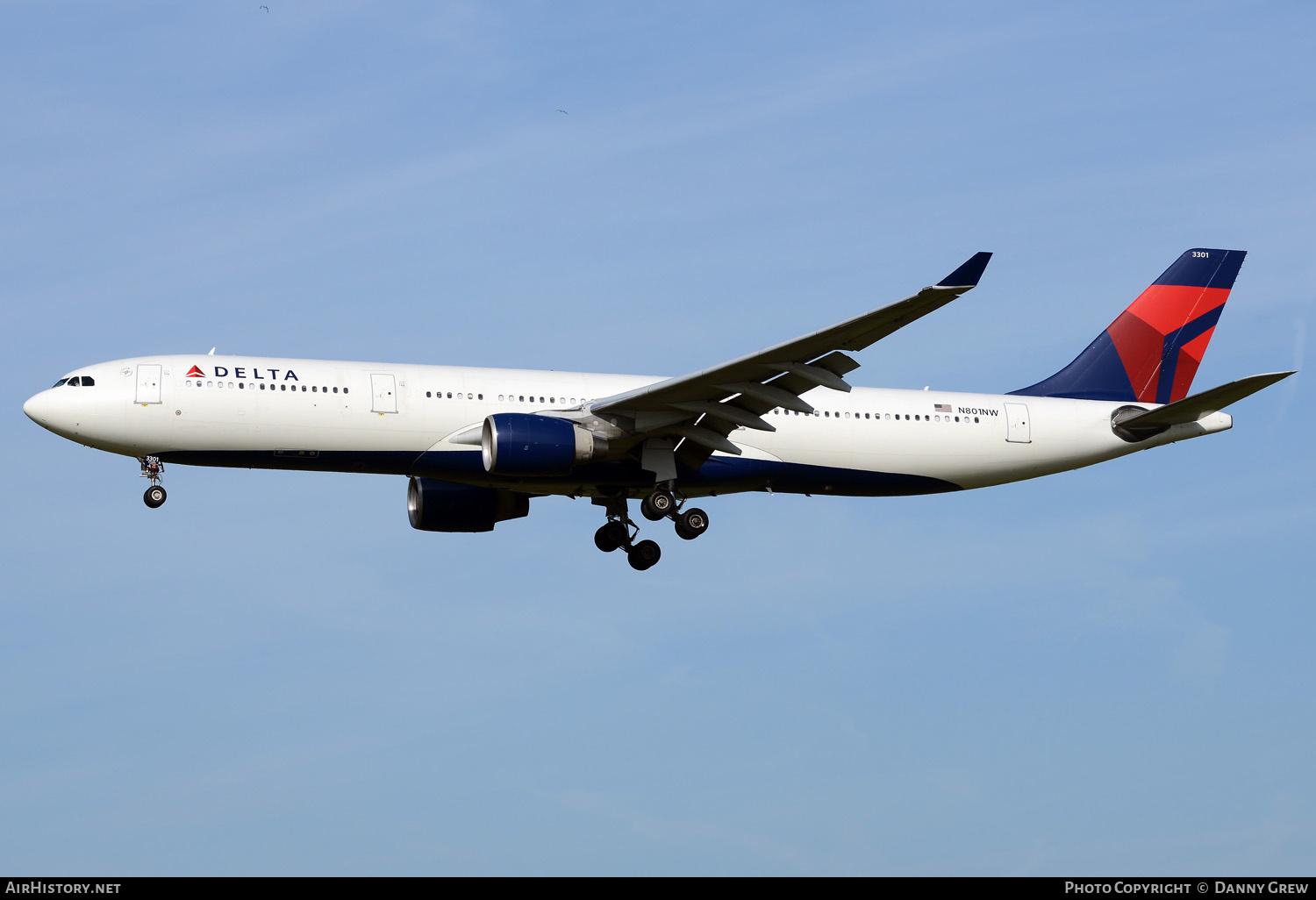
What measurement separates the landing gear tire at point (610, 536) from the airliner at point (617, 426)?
39 millimetres

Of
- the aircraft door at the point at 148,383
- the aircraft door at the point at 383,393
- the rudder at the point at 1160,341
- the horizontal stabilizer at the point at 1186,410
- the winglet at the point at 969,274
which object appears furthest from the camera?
the rudder at the point at 1160,341

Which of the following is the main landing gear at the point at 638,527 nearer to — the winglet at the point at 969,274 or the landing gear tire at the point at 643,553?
the landing gear tire at the point at 643,553

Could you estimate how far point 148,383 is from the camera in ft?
107

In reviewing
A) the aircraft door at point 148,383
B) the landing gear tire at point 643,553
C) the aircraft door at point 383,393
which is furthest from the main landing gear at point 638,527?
the aircraft door at point 148,383

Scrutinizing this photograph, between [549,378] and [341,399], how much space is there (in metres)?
4.79

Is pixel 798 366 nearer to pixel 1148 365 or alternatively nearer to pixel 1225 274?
pixel 1148 365

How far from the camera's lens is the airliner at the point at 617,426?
1275 inches

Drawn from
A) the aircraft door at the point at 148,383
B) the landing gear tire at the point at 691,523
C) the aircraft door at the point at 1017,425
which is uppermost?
the aircraft door at the point at 148,383

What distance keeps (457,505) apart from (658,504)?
5.55 meters

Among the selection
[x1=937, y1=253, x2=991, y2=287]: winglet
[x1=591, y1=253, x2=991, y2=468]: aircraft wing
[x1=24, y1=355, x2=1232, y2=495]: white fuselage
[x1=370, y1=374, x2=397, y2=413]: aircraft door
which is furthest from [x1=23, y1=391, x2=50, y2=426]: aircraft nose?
[x1=937, y1=253, x2=991, y2=287]: winglet

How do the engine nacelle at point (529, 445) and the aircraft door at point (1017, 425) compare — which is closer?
the engine nacelle at point (529, 445)

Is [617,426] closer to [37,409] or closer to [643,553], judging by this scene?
[643,553]

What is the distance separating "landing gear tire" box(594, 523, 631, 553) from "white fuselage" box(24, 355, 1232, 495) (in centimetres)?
266

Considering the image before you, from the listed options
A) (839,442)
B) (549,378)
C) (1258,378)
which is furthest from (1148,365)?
(549,378)
